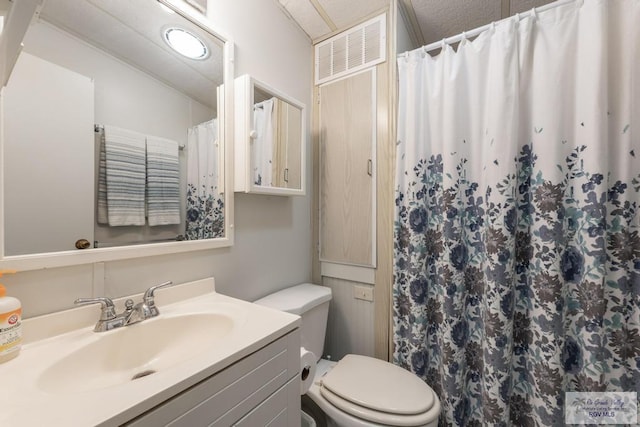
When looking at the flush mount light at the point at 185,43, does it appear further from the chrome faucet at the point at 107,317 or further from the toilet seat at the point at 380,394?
the toilet seat at the point at 380,394

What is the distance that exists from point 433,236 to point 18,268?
4.70 ft

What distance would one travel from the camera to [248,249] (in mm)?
1222

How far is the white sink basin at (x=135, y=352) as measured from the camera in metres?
0.61

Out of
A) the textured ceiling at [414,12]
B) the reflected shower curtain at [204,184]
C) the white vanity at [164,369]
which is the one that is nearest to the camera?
the white vanity at [164,369]

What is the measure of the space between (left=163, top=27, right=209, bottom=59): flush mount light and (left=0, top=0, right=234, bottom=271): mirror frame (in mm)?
56

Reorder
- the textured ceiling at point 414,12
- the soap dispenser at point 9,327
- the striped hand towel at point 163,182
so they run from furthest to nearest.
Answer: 1. the textured ceiling at point 414,12
2. the striped hand towel at point 163,182
3. the soap dispenser at point 9,327

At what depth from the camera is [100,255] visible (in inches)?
30.1

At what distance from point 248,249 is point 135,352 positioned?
0.56 meters

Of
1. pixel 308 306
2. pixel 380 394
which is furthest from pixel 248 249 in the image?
pixel 380 394

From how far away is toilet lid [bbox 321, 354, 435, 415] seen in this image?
93 centimetres

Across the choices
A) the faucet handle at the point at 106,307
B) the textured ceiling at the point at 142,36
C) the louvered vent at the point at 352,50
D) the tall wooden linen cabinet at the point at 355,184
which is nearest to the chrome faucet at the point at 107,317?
the faucet handle at the point at 106,307

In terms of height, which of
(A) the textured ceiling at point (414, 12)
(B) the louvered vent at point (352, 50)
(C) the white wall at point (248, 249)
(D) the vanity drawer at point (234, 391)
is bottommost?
(D) the vanity drawer at point (234, 391)

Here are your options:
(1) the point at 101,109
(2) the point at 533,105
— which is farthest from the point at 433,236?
(1) the point at 101,109

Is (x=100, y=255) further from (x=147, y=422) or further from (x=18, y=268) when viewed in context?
(x=147, y=422)
